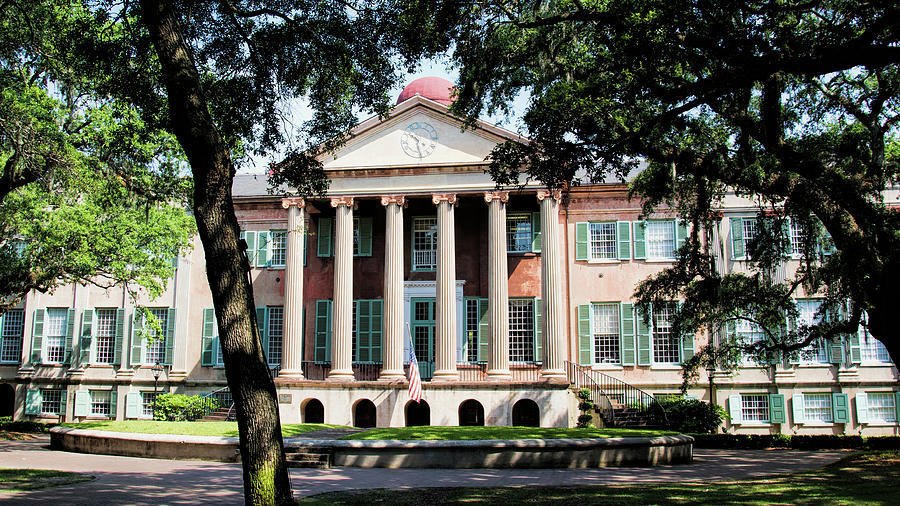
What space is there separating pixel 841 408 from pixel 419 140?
1850 centimetres

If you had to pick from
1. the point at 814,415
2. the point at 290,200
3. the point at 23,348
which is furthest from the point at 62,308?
the point at 814,415

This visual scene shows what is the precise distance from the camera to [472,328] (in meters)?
28.9

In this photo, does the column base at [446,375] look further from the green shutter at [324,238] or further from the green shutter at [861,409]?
the green shutter at [861,409]

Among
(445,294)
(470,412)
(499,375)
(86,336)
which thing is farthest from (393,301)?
(86,336)

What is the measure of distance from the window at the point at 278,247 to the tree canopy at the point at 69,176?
5399 mm

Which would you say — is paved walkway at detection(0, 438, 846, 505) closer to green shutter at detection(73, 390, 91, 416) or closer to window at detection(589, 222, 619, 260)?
window at detection(589, 222, 619, 260)

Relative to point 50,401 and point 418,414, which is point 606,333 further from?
point 50,401

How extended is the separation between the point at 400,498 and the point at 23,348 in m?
27.9

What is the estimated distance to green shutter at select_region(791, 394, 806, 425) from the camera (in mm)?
27703

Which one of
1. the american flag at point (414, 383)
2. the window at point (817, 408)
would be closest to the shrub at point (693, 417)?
the window at point (817, 408)

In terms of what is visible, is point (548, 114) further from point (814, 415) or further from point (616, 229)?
point (814, 415)

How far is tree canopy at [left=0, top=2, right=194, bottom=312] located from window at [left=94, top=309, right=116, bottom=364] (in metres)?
7.51

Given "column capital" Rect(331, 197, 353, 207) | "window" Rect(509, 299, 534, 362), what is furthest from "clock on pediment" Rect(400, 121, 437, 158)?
"window" Rect(509, 299, 534, 362)

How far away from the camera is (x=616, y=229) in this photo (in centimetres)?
2964
